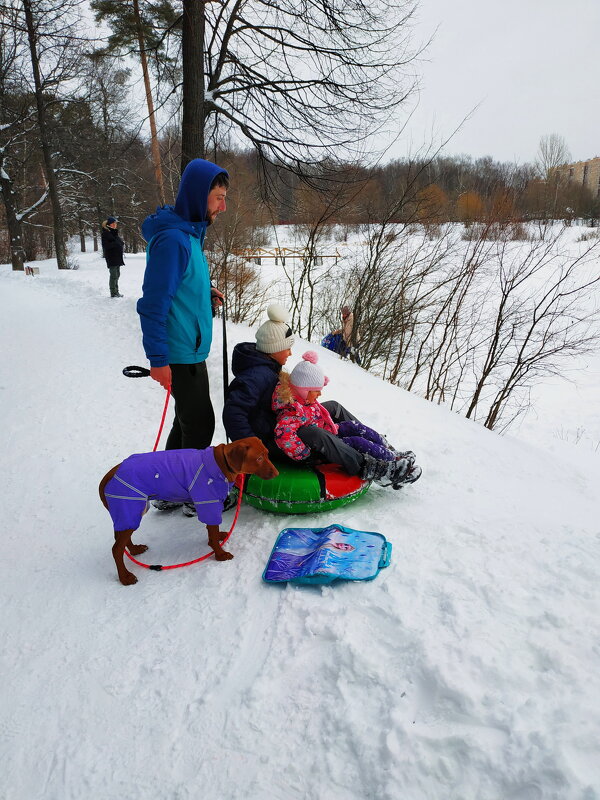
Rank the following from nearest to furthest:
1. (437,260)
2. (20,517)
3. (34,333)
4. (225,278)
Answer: (20,517) → (34,333) → (437,260) → (225,278)

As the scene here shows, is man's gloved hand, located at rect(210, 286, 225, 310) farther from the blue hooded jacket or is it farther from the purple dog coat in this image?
the purple dog coat

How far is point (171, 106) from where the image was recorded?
23.9 feet

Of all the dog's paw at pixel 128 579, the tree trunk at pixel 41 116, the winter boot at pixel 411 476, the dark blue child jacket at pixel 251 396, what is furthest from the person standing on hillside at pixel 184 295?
the tree trunk at pixel 41 116

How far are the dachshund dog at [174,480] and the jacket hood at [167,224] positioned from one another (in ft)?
4.18

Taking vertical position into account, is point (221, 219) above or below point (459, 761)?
above

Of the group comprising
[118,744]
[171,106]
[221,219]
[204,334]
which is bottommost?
[118,744]

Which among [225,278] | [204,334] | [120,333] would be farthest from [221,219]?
[204,334]

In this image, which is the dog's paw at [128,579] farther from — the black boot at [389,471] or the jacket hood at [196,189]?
the jacket hood at [196,189]

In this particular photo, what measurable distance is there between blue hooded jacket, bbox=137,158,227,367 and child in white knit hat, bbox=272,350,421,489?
0.66 metres

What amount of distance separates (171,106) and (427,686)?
8.28 metres

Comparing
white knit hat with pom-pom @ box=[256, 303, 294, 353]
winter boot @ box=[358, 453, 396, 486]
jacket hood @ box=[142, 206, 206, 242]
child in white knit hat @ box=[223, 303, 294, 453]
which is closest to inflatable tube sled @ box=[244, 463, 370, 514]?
winter boot @ box=[358, 453, 396, 486]

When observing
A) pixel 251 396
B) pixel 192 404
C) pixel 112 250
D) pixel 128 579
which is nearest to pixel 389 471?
pixel 251 396

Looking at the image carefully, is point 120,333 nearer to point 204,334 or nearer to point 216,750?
point 204,334

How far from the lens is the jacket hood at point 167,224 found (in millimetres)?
2668
